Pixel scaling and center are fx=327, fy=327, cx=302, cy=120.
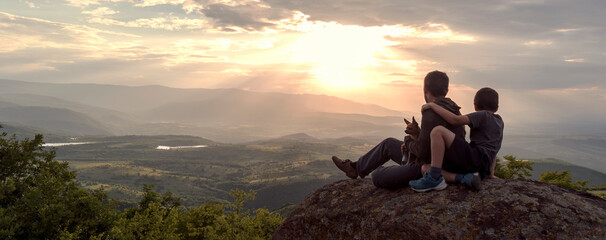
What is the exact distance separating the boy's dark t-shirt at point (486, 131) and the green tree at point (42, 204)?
19990 millimetres

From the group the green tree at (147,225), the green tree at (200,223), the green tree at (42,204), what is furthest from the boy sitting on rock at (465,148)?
the green tree at (42,204)

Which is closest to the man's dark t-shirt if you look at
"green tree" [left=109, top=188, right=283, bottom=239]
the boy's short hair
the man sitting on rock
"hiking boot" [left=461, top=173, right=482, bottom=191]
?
the man sitting on rock

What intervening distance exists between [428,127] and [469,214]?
91.2 inches

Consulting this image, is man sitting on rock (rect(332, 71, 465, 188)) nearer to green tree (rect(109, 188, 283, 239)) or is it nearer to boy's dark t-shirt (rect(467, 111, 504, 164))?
boy's dark t-shirt (rect(467, 111, 504, 164))

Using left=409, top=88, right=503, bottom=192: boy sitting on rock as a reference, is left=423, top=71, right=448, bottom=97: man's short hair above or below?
above

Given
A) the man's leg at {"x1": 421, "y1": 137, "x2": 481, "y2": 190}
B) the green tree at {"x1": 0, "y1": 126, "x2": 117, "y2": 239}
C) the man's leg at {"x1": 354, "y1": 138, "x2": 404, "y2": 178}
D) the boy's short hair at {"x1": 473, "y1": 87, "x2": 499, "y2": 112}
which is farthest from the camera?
the green tree at {"x1": 0, "y1": 126, "x2": 117, "y2": 239}

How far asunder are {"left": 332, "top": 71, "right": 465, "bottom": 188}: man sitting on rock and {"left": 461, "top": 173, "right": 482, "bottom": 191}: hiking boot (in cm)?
105

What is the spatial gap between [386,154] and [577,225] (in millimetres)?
4891

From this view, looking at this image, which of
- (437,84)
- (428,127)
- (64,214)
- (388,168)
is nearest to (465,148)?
(428,127)

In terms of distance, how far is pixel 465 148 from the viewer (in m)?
8.48

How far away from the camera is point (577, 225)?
23.7 feet

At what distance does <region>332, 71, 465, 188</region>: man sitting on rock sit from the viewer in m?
8.67

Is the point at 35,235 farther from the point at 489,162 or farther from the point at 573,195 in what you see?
the point at 573,195

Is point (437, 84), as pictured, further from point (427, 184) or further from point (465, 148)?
point (427, 184)
